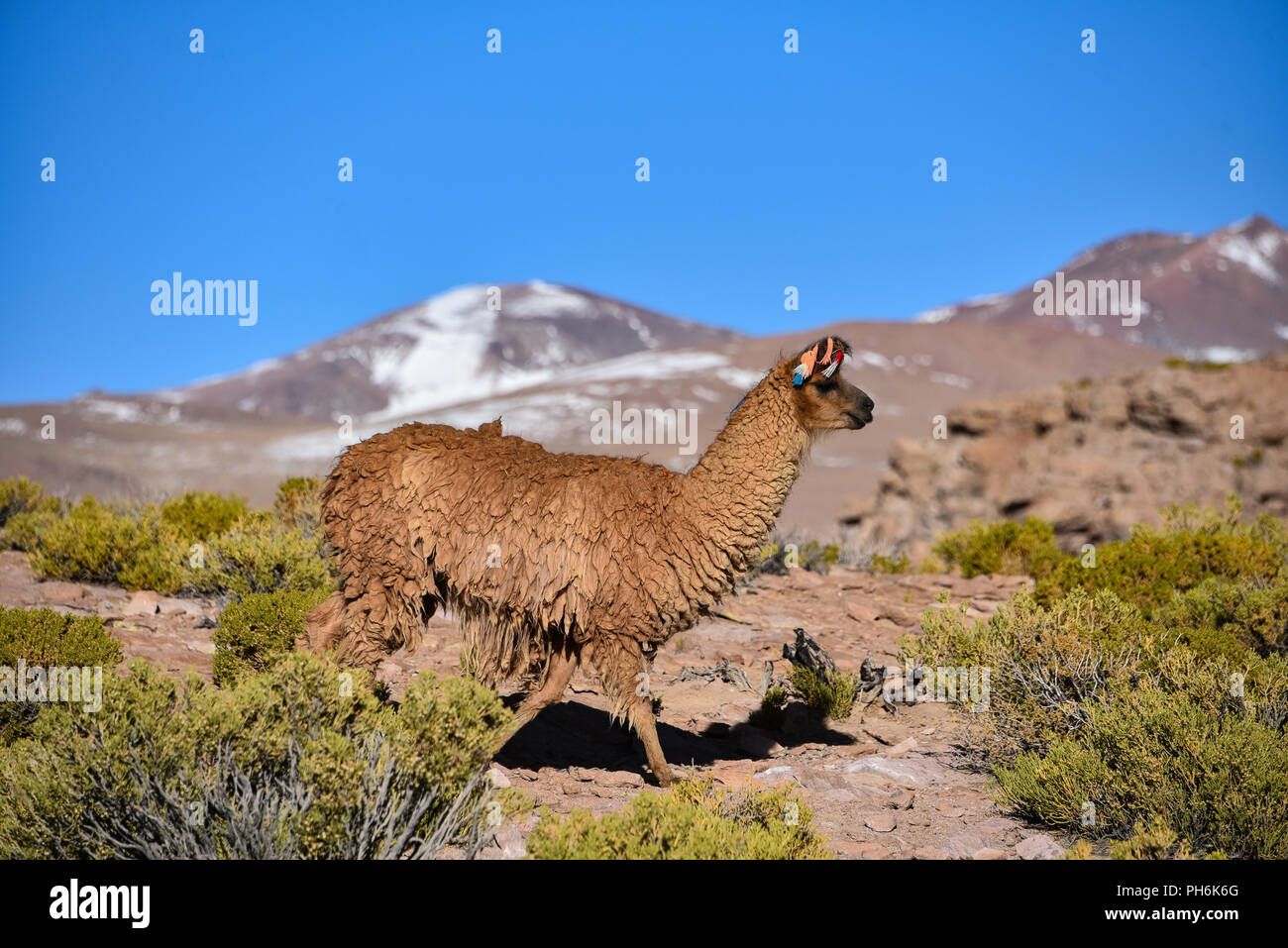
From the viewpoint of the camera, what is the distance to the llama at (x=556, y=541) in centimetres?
631

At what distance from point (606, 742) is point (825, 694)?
183 cm

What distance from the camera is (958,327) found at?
130500 millimetres

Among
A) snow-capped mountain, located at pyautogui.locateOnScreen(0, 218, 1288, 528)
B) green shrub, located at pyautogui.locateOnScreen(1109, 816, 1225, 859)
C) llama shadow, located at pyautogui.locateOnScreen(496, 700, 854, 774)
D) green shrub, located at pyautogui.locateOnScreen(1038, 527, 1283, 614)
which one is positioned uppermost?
snow-capped mountain, located at pyautogui.locateOnScreen(0, 218, 1288, 528)

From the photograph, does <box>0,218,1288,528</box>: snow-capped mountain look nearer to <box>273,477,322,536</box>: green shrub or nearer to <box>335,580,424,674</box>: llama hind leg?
<box>273,477,322,536</box>: green shrub

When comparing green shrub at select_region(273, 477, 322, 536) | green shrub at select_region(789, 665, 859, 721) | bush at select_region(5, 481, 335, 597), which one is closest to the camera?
green shrub at select_region(789, 665, 859, 721)

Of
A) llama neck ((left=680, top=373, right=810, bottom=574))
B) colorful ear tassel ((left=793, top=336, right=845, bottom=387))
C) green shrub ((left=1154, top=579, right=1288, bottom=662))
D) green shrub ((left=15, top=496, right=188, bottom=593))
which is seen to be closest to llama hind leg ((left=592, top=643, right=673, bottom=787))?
llama neck ((left=680, top=373, right=810, bottom=574))

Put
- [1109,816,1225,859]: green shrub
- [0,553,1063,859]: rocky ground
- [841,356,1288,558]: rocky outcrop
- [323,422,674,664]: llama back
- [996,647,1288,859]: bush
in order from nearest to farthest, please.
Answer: [1109,816,1225,859]: green shrub, [996,647,1288,859]: bush, [0,553,1063,859]: rocky ground, [323,422,674,664]: llama back, [841,356,1288,558]: rocky outcrop

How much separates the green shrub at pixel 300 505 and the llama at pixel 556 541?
610 centimetres

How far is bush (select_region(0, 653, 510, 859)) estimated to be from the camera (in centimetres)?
462

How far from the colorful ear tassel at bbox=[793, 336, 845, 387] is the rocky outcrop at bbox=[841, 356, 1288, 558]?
11.7 m

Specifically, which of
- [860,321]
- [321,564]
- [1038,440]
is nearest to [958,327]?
[860,321]
